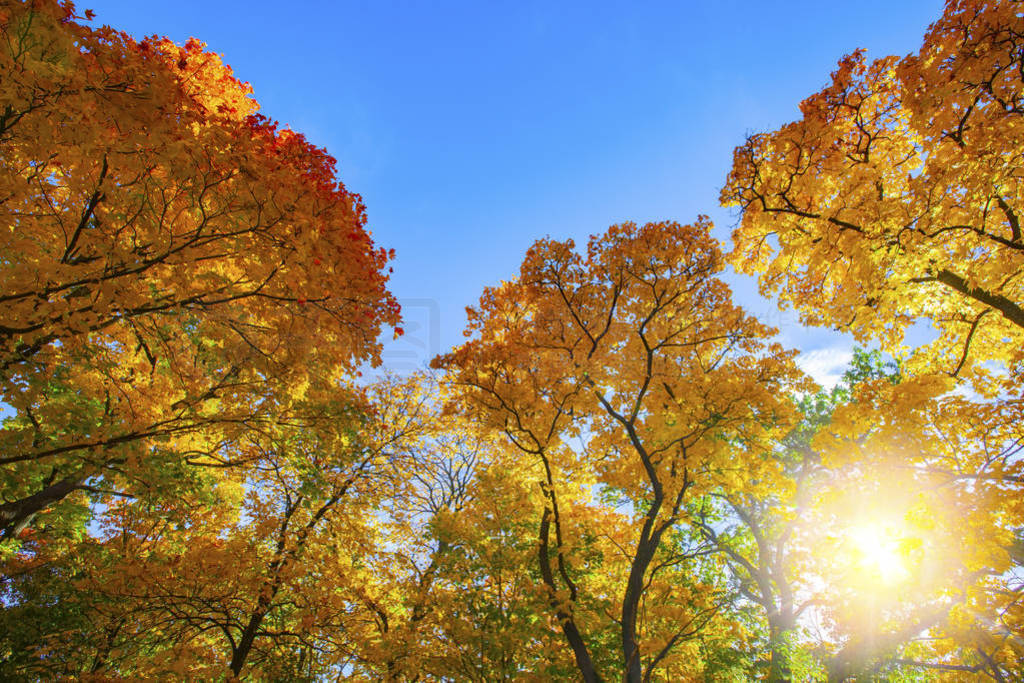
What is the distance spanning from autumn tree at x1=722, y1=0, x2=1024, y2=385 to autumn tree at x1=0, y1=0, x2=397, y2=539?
705 centimetres

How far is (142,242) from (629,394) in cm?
820

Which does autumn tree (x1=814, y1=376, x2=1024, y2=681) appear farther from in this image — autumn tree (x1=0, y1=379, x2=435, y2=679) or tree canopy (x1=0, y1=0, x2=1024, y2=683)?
autumn tree (x1=0, y1=379, x2=435, y2=679)

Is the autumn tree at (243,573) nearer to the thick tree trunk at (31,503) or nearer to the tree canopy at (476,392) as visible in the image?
the tree canopy at (476,392)

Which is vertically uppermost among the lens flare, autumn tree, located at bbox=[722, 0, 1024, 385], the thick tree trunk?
autumn tree, located at bbox=[722, 0, 1024, 385]

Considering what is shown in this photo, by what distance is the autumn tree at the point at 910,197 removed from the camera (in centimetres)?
503

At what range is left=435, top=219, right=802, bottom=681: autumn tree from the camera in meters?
7.82

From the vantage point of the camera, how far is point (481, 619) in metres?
7.50

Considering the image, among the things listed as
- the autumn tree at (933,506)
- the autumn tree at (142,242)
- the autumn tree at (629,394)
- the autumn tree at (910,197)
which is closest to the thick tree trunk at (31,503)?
the autumn tree at (142,242)

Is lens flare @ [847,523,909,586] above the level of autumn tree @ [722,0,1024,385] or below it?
below

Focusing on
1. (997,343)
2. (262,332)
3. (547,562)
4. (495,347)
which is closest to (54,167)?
(262,332)

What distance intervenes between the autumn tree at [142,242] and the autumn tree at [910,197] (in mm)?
7046

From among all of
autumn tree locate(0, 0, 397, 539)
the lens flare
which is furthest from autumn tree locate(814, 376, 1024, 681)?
autumn tree locate(0, 0, 397, 539)

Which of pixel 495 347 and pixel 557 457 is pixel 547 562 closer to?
pixel 557 457

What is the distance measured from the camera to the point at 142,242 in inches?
185
